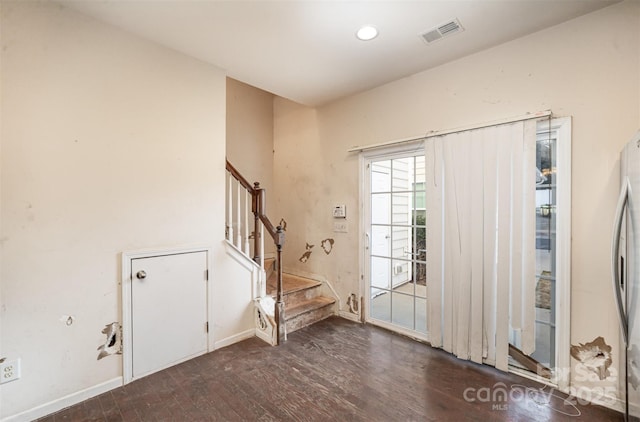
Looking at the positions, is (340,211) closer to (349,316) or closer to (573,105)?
(349,316)

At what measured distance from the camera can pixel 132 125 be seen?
2.26 metres

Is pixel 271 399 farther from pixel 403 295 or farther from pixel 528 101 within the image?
pixel 528 101

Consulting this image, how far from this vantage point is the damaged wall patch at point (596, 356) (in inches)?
76.3

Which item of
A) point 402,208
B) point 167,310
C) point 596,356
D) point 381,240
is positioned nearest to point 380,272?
point 381,240

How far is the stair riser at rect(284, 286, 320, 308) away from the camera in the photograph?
3.37m

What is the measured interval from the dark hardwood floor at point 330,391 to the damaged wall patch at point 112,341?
0.28 meters

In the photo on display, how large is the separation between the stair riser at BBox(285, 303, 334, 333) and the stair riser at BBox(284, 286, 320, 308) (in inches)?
8.4

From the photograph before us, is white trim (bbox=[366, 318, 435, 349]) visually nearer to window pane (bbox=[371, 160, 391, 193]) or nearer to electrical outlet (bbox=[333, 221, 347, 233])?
electrical outlet (bbox=[333, 221, 347, 233])

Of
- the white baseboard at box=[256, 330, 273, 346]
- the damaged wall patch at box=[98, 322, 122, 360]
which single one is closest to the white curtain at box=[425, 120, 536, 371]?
the white baseboard at box=[256, 330, 273, 346]

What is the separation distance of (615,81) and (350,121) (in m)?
2.25

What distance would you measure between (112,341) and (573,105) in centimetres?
386

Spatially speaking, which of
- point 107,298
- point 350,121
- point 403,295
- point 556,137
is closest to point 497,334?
point 403,295

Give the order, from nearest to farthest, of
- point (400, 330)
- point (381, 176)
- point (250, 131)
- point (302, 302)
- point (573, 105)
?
point (573, 105)
point (400, 330)
point (381, 176)
point (302, 302)
point (250, 131)

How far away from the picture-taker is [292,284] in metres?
3.66
